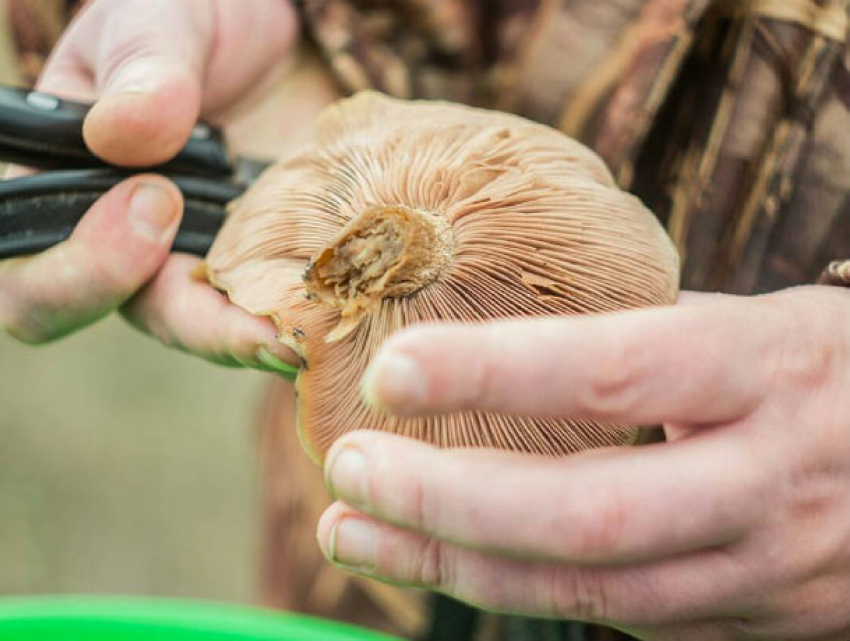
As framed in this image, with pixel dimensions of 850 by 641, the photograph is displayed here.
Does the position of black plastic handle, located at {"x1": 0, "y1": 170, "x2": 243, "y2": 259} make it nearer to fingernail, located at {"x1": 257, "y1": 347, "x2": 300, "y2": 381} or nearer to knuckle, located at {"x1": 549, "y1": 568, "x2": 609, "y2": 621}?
fingernail, located at {"x1": 257, "y1": 347, "x2": 300, "y2": 381}

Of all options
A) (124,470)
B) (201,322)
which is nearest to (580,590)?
(201,322)

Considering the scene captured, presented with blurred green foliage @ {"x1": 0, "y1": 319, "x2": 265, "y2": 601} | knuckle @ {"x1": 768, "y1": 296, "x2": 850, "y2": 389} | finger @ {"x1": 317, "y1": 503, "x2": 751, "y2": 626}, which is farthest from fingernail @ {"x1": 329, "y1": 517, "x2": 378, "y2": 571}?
blurred green foliage @ {"x1": 0, "y1": 319, "x2": 265, "y2": 601}

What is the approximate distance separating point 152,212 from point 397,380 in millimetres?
550

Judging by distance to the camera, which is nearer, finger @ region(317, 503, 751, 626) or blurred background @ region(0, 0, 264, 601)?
finger @ region(317, 503, 751, 626)

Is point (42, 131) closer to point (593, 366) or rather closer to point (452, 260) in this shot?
point (452, 260)

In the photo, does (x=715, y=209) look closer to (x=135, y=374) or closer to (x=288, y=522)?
(x=288, y=522)

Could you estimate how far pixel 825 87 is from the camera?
896 millimetres

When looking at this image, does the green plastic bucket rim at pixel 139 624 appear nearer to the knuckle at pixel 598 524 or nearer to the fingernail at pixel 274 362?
the fingernail at pixel 274 362

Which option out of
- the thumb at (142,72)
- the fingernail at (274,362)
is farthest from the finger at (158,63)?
the fingernail at (274,362)

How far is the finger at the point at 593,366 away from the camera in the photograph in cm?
52

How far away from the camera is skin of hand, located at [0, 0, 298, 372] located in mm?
888

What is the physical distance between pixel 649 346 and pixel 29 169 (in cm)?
80

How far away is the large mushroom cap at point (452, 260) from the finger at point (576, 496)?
113mm

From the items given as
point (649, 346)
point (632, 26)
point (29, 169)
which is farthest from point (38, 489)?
point (649, 346)
